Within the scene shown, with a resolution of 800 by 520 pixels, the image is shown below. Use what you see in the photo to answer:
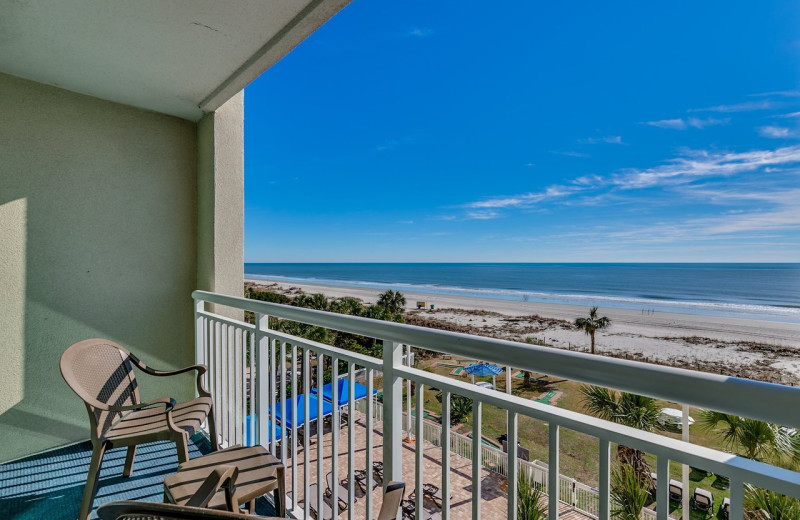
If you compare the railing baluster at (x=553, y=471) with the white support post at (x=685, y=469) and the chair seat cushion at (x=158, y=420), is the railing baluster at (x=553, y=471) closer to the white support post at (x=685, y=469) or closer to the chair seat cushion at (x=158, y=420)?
the white support post at (x=685, y=469)

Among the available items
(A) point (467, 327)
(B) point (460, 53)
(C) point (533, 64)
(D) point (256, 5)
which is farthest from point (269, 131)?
(D) point (256, 5)

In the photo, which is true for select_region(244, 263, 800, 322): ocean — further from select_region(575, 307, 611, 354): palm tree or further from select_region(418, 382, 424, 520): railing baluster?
select_region(418, 382, 424, 520): railing baluster

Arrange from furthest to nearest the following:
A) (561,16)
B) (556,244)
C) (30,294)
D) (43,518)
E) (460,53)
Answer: (556,244) < (460,53) < (561,16) < (30,294) < (43,518)

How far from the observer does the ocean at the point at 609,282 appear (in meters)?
22.8

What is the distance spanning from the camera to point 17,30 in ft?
6.67

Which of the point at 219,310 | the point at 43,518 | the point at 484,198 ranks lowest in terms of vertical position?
the point at 43,518

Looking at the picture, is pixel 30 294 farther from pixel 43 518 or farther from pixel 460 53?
pixel 460 53


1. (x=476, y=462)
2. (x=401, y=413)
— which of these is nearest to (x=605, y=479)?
(x=476, y=462)

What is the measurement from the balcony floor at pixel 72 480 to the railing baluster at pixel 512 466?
5.10 feet

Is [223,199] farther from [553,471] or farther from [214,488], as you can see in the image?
[553,471]

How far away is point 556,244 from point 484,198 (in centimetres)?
769

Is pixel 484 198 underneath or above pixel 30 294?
above

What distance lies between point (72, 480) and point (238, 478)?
1770mm

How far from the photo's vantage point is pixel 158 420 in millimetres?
1993
